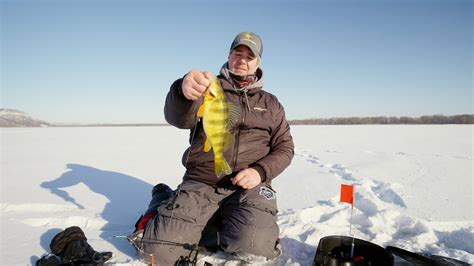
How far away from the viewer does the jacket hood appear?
2887mm

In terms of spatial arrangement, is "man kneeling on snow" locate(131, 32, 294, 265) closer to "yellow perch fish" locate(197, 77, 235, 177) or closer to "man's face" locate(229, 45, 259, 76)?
"man's face" locate(229, 45, 259, 76)

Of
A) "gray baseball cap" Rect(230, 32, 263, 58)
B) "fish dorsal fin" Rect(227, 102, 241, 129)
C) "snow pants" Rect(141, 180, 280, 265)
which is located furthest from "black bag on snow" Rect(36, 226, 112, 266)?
"gray baseball cap" Rect(230, 32, 263, 58)

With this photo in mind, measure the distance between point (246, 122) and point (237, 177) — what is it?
0.56 metres

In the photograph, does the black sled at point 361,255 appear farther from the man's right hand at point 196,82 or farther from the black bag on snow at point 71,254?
the black bag on snow at point 71,254

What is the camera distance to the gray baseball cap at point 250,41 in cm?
272

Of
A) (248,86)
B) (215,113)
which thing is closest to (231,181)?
(248,86)

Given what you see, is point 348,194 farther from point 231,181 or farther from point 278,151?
point 231,181

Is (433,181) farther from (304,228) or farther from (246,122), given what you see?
(246,122)

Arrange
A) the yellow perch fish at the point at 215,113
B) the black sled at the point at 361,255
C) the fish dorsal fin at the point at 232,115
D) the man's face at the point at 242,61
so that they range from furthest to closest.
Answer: the man's face at the point at 242,61
the fish dorsal fin at the point at 232,115
the black sled at the point at 361,255
the yellow perch fish at the point at 215,113

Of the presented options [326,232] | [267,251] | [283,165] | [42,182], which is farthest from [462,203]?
[42,182]

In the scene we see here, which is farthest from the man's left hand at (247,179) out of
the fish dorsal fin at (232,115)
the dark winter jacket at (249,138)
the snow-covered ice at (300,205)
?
the snow-covered ice at (300,205)

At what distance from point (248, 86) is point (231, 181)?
912 mm

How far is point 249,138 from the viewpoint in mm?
2834

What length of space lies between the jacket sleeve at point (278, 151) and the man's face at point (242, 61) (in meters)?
0.48
